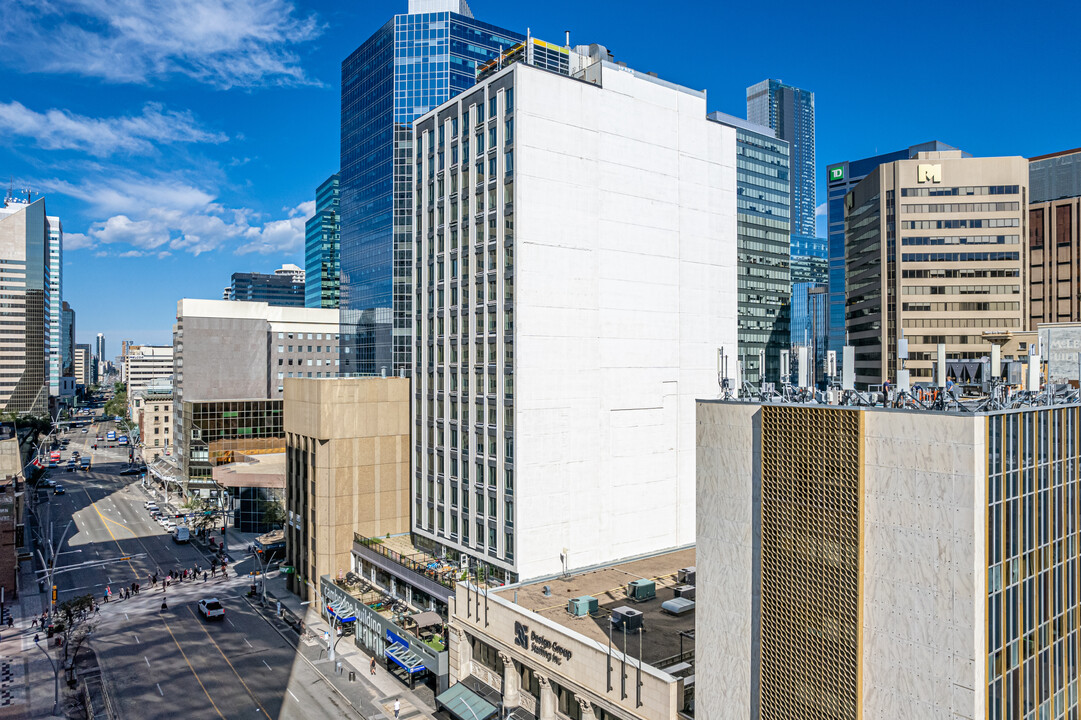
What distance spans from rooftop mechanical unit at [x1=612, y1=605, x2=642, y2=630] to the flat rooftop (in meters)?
0.59

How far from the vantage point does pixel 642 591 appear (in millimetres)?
47281

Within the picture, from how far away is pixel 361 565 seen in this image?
235ft

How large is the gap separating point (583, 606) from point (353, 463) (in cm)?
3486

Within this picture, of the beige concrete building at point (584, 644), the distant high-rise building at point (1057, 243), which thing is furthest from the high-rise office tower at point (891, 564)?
the distant high-rise building at point (1057, 243)

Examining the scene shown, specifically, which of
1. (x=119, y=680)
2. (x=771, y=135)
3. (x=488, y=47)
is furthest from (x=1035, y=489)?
(x=771, y=135)

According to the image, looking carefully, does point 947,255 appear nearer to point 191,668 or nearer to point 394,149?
point 394,149

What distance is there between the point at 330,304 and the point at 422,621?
515ft

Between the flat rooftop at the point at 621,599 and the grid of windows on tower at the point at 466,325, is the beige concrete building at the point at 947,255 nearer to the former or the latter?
the flat rooftop at the point at 621,599

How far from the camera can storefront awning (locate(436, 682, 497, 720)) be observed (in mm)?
45719

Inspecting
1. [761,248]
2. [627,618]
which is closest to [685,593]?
[627,618]

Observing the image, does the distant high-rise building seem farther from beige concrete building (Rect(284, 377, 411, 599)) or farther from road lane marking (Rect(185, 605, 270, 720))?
road lane marking (Rect(185, 605, 270, 720))

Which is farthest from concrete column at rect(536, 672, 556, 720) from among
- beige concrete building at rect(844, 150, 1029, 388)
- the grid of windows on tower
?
beige concrete building at rect(844, 150, 1029, 388)

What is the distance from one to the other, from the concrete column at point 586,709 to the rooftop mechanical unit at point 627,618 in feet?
14.8

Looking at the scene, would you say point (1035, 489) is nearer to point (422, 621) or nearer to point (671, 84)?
Result: point (422, 621)
